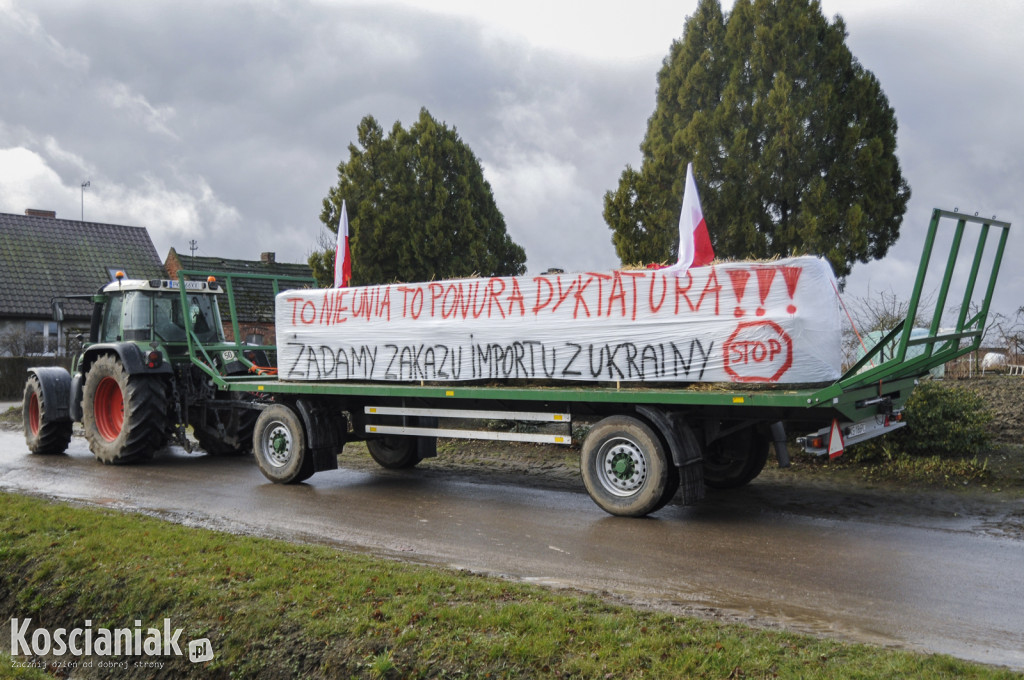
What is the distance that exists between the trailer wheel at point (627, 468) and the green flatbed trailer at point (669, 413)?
11 millimetres

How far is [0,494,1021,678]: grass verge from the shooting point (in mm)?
4488

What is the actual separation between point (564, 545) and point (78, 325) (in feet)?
114

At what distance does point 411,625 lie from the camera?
5031 mm

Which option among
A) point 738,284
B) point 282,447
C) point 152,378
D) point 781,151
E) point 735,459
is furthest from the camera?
point 781,151

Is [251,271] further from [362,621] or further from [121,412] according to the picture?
[362,621]

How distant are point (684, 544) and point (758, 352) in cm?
180

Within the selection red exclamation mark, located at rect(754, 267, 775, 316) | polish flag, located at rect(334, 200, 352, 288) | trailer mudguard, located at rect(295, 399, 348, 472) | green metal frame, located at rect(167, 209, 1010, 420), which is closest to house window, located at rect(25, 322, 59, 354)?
polish flag, located at rect(334, 200, 352, 288)

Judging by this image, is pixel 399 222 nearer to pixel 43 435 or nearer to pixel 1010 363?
pixel 43 435

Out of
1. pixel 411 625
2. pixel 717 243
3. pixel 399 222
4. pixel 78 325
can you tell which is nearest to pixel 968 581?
pixel 411 625

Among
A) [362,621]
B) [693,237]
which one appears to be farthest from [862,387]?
[362,621]

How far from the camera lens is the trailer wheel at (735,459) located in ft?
31.1

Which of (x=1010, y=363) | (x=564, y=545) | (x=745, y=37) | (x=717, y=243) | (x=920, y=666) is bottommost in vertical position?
(x=564, y=545)

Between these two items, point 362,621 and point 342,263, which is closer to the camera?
point 362,621

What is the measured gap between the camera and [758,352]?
777cm
